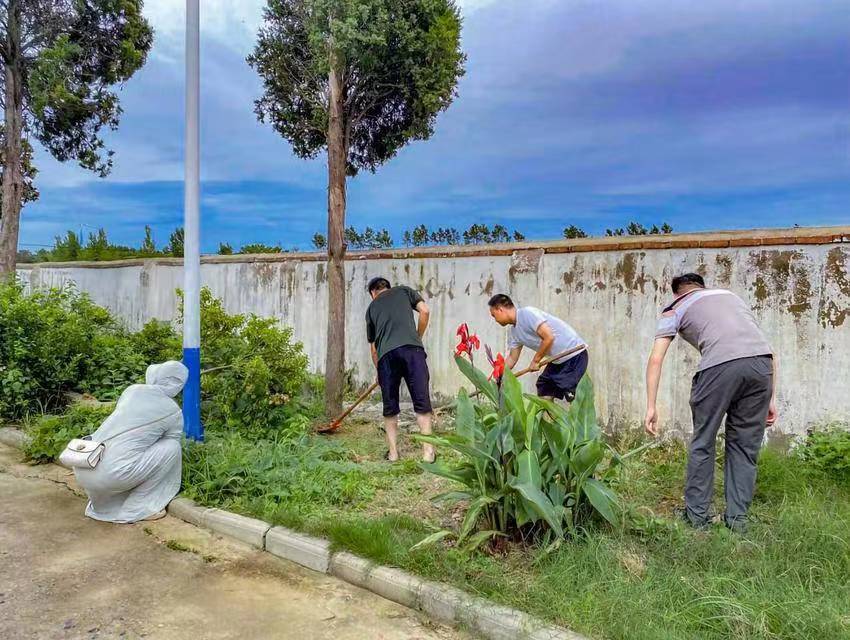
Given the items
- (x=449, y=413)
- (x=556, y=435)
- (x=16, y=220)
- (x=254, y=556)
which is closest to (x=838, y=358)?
(x=556, y=435)

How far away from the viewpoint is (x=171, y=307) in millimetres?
12688

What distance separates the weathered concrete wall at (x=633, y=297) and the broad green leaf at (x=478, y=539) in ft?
9.49

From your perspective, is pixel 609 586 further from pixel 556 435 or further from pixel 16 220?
pixel 16 220

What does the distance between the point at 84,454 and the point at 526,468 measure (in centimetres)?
312

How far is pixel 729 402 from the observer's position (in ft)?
13.1

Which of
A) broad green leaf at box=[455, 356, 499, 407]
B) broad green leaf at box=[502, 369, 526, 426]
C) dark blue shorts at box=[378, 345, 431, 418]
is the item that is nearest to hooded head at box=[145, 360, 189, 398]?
dark blue shorts at box=[378, 345, 431, 418]

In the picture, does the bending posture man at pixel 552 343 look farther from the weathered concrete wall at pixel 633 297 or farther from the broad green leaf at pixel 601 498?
the broad green leaf at pixel 601 498

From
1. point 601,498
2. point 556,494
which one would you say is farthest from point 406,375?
point 601,498

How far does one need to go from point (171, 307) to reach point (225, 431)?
23.8ft

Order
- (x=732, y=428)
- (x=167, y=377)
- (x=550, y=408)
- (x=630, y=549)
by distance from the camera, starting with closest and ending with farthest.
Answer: (x=630, y=549) → (x=550, y=408) → (x=732, y=428) → (x=167, y=377)

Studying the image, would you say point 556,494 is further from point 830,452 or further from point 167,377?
point 167,377

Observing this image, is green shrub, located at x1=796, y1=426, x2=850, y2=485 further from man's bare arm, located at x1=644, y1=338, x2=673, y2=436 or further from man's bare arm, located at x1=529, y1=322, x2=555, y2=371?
man's bare arm, located at x1=529, y1=322, x2=555, y2=371

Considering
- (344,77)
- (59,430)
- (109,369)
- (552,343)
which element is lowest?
(59,430)

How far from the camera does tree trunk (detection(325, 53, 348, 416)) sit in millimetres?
7516
